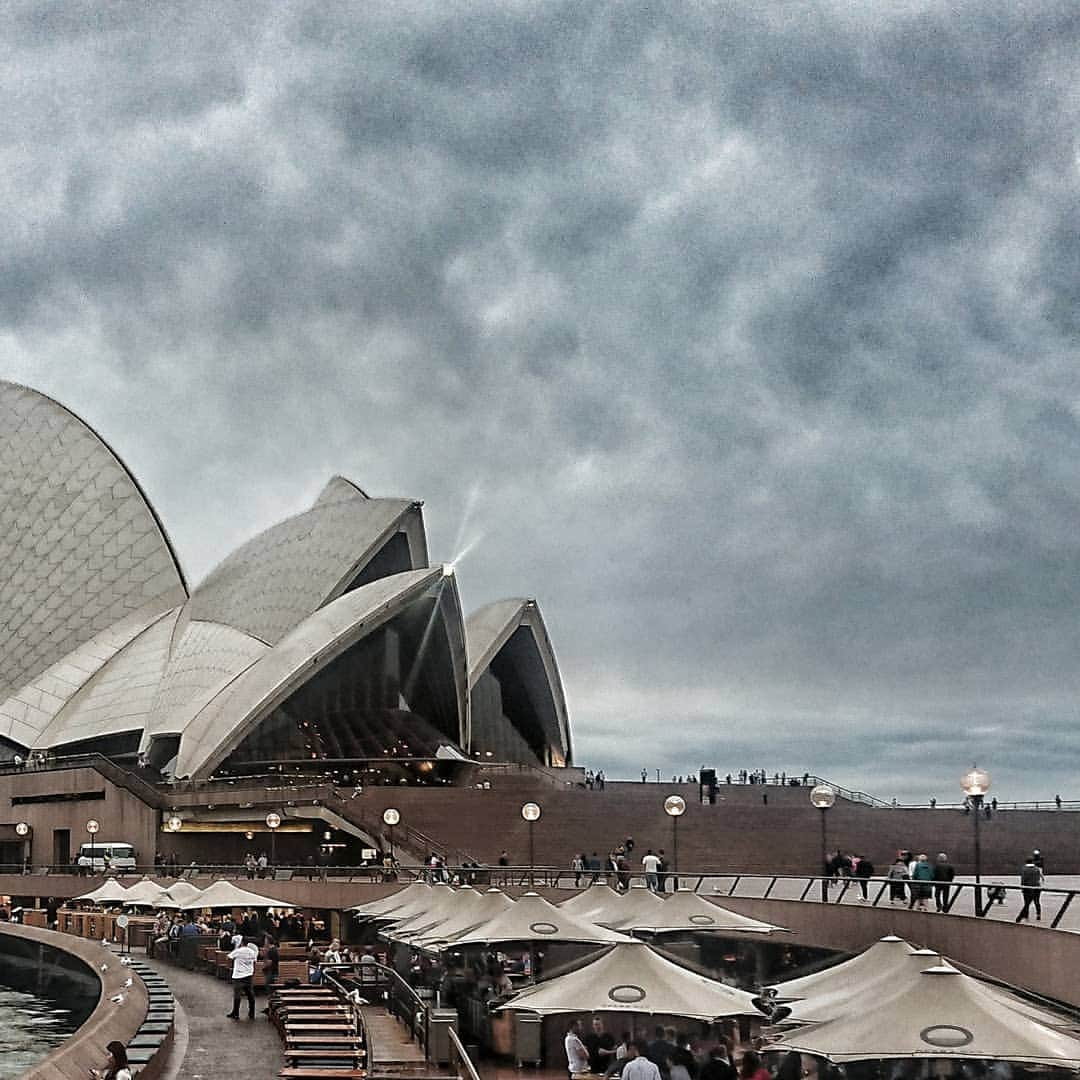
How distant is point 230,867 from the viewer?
35250 mm

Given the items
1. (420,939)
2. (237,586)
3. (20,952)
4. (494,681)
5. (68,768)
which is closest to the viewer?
(420,939)

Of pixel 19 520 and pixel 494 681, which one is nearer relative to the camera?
pixel 19 520

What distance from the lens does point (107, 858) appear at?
40.2 metres

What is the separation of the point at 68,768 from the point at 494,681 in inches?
781

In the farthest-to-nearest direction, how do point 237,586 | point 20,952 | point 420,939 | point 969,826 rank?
point 237,586 → point 969,826 → point 20,952 → point 420,939

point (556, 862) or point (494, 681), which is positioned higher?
point (494, 681)

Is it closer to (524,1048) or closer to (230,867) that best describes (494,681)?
(230,867)

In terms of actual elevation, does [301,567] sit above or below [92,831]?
above

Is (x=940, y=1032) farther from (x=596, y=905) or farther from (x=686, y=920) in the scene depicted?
(x=596, y=905)

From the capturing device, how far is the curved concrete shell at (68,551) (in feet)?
184

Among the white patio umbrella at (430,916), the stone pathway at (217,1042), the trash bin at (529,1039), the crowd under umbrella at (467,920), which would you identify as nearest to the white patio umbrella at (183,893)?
the stone pathway at (217,1042)

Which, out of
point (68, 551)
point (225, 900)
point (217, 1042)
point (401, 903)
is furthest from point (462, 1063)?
point (68, 551)

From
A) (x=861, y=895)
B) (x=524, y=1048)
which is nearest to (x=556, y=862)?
(x=861, y=895)

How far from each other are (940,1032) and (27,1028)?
17545 millimetres
